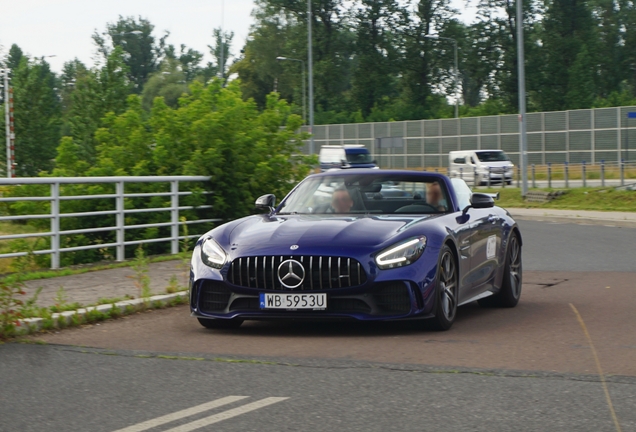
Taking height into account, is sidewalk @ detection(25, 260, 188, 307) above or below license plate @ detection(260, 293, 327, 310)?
below

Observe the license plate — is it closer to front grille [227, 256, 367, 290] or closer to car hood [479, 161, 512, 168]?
front grille [227, 256, 367, 290]

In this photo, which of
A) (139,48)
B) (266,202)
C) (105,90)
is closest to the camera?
(266,202)

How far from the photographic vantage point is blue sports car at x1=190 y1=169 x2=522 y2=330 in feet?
27.5

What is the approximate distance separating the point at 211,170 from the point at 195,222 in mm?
1051

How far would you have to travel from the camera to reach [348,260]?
27.5 feet

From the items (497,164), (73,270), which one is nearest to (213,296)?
(73,270)

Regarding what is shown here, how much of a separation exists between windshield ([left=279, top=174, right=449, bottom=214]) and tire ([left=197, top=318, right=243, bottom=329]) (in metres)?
1.25

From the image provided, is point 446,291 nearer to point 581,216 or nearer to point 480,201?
point 480,201

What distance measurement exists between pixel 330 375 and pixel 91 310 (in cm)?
345

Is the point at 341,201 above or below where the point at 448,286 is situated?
above

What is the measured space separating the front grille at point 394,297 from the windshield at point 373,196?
4.13 ft

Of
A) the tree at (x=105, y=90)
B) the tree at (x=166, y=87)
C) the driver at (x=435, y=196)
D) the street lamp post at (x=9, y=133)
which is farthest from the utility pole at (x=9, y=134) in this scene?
the tree at (x=166, y=87)

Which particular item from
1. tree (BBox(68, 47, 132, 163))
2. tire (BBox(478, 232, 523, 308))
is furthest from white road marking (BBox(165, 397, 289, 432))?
tree (BBox(68, 47, 132, 163))

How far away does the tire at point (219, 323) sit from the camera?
8.87 meters
